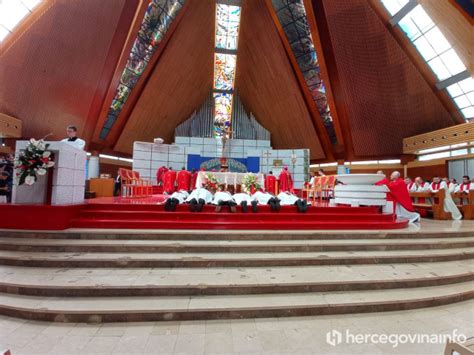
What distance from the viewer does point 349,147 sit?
557 inches

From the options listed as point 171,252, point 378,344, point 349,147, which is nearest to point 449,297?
point 378,344

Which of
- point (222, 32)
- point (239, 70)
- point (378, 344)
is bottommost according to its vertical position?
point (378, 344)

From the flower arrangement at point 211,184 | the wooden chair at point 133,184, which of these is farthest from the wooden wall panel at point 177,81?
the flower arrangement at point 211,184

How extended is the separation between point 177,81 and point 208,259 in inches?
531

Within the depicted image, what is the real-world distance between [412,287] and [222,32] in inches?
611

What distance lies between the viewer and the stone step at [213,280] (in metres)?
2.43

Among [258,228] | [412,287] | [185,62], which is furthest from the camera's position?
[185,62]

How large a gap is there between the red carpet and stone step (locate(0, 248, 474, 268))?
2.27 feet

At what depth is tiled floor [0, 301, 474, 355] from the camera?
1.85 m

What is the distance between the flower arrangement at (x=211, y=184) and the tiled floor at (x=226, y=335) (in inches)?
171

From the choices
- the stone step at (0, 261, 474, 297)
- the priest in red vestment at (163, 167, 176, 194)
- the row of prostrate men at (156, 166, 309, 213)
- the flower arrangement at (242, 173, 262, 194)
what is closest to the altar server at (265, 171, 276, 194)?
the flower arrangement at (242, 173, 262, 194)

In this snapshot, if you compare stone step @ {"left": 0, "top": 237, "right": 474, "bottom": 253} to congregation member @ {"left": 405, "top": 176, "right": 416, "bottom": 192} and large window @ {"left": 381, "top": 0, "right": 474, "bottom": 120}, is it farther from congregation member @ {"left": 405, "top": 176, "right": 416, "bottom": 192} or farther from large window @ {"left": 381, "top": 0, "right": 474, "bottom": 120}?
large window @ {"left": 381, "top": 0, "right": 474, "bottom": 120}

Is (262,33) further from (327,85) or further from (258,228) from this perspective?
(258,228)

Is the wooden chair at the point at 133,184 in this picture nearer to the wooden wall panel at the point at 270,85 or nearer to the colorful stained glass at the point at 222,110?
the wooden wall panel at the point at 270,85
